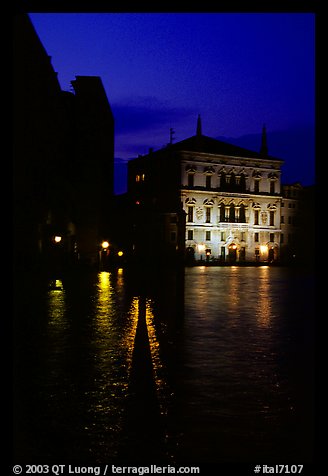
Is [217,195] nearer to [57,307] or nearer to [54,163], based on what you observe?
[54,163]

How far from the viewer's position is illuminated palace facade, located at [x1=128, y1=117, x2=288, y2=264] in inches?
3135

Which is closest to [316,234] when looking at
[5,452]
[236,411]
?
[236,411]

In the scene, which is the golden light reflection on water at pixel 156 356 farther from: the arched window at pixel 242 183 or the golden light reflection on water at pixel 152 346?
the arched window at pixel 242 183

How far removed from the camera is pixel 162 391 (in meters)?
7.11

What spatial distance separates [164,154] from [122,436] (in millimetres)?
78084

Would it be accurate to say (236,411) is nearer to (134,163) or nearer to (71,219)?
(71,219)

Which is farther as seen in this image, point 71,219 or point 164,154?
point 164,154

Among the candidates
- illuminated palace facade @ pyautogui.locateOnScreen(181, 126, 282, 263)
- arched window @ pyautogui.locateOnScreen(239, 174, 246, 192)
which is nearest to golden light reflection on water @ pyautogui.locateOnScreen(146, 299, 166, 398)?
illuminated palace facade @ pyautogui.locateOnScreen(181, 126, 282, 263)

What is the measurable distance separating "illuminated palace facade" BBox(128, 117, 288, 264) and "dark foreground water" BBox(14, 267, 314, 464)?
208 feet

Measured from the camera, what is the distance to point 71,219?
56.2 metres

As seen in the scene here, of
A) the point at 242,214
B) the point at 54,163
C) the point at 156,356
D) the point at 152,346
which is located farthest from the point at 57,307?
the point at 242,214

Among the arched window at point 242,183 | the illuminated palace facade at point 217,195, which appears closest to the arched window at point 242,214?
the illuminated palace facade at point 217,195

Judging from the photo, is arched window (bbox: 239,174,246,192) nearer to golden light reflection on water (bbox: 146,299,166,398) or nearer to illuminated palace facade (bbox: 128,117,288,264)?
illuminated palace facade (bbox: 128,117,288,264)

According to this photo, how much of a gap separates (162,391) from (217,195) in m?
76.4
